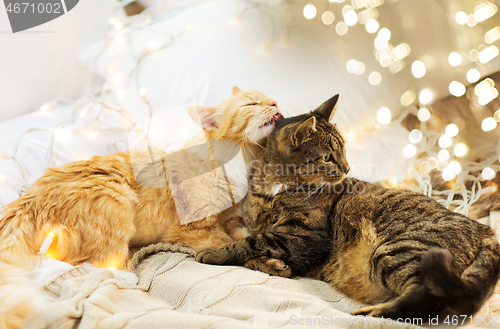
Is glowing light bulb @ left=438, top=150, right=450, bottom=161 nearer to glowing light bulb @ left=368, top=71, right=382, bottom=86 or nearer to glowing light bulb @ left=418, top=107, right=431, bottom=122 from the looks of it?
glowing light bulb @ left=418, top=107, right=431, bottom=122

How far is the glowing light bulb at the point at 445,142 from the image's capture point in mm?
1502

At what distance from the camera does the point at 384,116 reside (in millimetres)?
1619

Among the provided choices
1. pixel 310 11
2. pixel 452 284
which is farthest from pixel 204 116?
pixel 452 284

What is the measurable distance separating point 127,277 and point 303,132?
0.75m

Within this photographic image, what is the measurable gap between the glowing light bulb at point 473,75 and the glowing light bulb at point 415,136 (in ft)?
1.04

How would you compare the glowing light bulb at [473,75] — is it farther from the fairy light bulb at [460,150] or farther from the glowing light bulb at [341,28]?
the glowing light bulb at [341,28]

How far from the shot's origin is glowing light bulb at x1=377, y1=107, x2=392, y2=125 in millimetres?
1619

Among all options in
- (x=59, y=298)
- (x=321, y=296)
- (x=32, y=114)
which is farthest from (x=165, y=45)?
(x=321, y=296)

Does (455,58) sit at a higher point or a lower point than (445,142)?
higher

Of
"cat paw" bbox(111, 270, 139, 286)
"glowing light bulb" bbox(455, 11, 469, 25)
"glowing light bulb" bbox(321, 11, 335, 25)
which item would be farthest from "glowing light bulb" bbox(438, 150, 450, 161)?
"cat paw" bbox(111, 270, 139, 286)

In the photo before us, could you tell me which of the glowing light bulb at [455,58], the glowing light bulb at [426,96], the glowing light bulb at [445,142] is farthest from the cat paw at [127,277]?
the glowing light bulb at [455,58]

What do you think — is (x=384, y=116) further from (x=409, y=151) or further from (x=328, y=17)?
(x=328, y=17)

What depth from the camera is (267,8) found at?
5.76 feet

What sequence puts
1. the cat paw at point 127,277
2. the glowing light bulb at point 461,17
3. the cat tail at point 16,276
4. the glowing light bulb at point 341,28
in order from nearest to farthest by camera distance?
the cat tail at point 16,276
the cat paw at point 127,277
the glowing light bulb at point 461,17
the glowing light bulb at point 341,28
